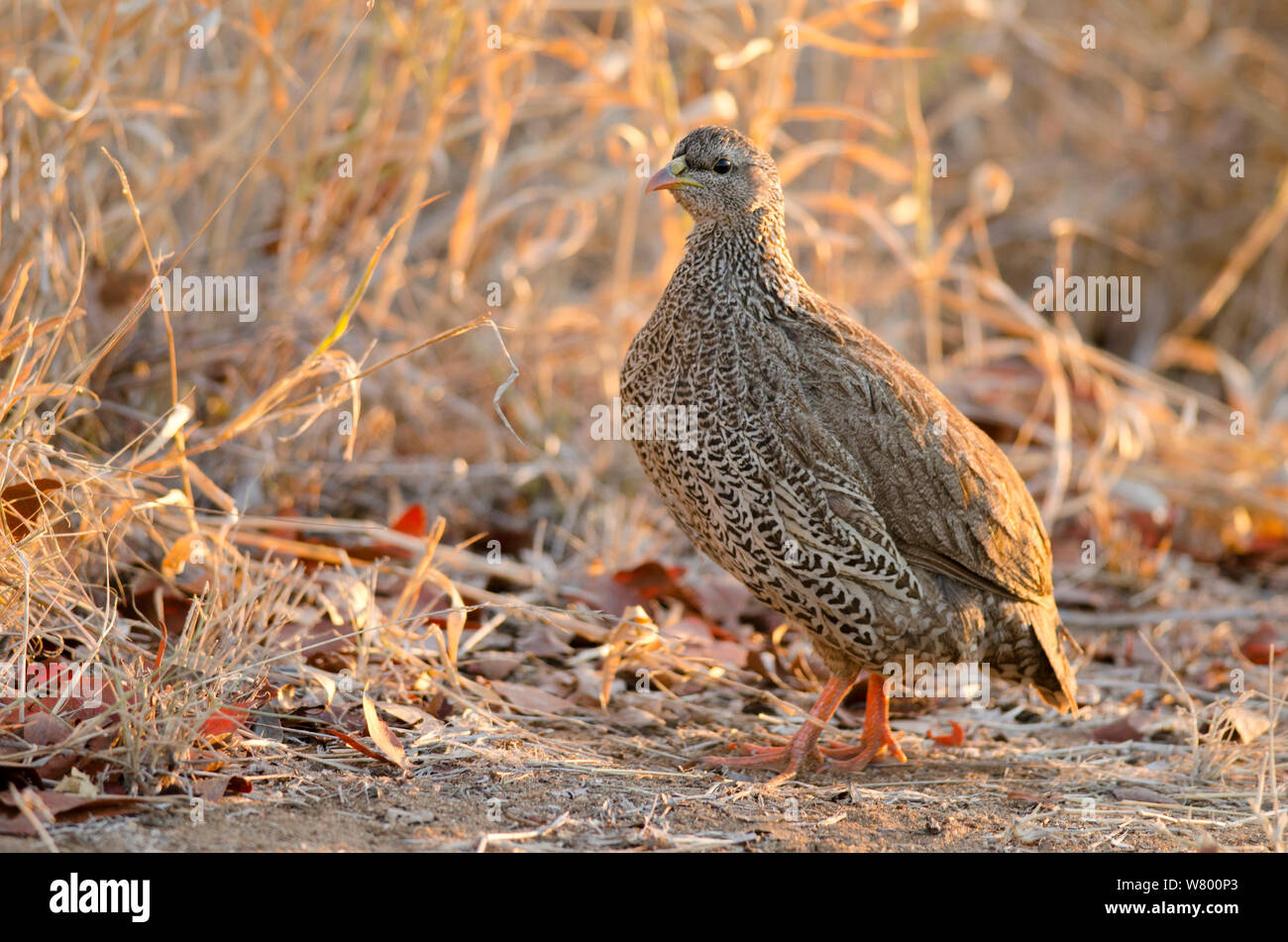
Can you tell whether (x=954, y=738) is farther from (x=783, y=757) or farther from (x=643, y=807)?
(x=643, y=807)

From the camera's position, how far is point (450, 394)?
5129 millimetres

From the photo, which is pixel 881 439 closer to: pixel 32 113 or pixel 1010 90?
pixel 32 113

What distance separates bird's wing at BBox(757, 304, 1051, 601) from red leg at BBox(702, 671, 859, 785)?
0.42 metres

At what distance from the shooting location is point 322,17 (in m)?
4.69

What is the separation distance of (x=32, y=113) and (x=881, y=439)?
8.24 ft

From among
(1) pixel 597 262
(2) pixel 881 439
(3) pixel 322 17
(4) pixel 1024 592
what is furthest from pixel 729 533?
(1) pixel 597 262

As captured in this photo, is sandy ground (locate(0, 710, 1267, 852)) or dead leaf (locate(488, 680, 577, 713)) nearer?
sandy ground (locate(0, 710, 1267, 852))

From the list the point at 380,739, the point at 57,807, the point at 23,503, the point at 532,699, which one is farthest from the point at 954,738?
the point at 23,503

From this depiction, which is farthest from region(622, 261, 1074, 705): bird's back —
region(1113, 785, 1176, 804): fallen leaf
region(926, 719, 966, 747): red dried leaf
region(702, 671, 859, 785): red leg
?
region(1113, 785, 1176, 804): fallen leaf

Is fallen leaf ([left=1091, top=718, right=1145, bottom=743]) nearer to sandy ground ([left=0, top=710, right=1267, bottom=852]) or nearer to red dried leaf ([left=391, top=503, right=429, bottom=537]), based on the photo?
sandy ground ([left=0, top=710, right=1267, bottom=852])

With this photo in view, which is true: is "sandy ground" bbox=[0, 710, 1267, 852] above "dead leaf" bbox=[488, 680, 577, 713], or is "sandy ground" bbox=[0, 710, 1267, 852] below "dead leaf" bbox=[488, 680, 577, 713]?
A: below

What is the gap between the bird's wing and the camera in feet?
10.9

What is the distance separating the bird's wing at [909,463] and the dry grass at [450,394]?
512 millimetres

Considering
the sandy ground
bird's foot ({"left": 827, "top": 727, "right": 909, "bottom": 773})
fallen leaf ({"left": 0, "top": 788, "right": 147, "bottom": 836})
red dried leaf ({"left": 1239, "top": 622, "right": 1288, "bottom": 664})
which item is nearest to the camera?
fallen leaf ({"left": 0, "top": 788, "right": 147, "bottom": 836})
